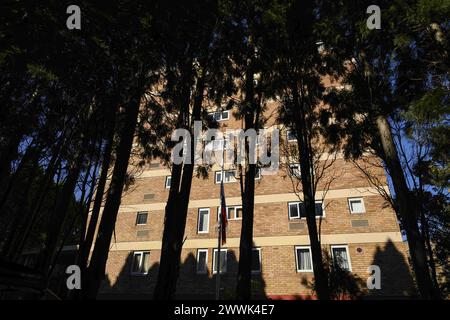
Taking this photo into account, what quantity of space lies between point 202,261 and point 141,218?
229 inches

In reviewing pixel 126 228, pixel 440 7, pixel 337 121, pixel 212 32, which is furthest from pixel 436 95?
pixel 126 228

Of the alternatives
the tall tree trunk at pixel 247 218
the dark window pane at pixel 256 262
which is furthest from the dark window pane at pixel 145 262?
the tall tree trunk at pixel 247 218

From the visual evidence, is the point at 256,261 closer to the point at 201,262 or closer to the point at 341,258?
the point at 201,262

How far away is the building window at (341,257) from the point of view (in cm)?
1673

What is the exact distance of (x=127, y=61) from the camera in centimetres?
911

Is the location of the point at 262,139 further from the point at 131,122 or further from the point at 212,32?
the point at 131,122

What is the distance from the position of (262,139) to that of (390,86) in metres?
4.64

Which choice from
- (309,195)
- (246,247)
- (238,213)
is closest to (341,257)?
(238,213)

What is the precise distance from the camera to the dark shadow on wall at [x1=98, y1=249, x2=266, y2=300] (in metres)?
18.1

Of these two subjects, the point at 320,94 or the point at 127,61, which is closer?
the point at 127,61

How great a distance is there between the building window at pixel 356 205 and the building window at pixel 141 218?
1386 cm

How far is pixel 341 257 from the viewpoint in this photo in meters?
17.0

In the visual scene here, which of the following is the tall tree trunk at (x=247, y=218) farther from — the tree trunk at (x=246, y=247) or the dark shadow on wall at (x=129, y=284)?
the dark shadow on wall at (x=129, y=284)

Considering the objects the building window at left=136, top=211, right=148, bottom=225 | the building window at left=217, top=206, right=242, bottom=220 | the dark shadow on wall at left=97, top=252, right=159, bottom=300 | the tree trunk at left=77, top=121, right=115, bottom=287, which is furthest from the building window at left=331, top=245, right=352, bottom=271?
the tree trunk at left=77, top=121, right=115, bottom=287
